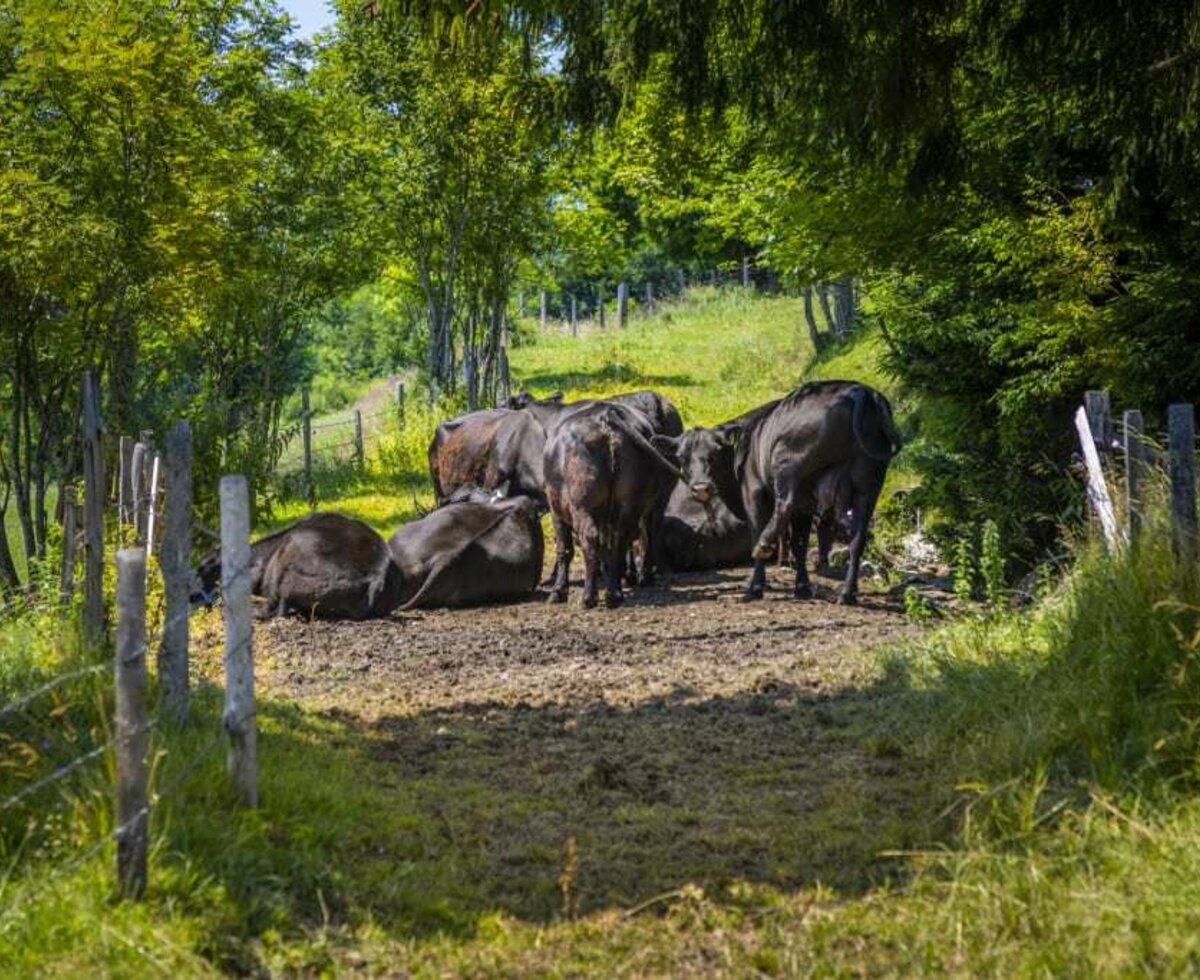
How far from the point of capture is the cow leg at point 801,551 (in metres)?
13.2

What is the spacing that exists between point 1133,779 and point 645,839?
1.90 meters

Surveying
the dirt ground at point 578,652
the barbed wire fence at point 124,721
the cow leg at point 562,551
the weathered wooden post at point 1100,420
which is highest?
the weathered wooden post at point 1100,420

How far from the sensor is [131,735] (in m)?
4.73

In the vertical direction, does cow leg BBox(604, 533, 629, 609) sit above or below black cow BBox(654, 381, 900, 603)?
below

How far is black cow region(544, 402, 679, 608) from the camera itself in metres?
13.2

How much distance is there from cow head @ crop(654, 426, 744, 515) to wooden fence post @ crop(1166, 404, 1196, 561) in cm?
732

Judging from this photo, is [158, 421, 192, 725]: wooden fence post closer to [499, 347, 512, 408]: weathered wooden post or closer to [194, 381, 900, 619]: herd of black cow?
[194, 381, 900, 619]: herd of black cow

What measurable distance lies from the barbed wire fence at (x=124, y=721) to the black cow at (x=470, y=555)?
5944 mm

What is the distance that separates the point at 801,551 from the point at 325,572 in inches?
167

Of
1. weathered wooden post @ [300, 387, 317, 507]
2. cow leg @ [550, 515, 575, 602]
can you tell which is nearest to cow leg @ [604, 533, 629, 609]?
cow leg @ [550, 515, 575, 602]

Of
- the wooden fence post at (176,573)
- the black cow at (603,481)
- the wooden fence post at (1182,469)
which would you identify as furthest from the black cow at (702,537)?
the wooden fence post at (176,573)

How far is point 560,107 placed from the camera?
944 cm

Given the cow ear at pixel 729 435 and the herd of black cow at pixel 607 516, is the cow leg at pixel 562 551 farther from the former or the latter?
the cow ear at pixel 729 435

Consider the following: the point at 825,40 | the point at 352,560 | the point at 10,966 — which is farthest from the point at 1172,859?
the point at 352,560
